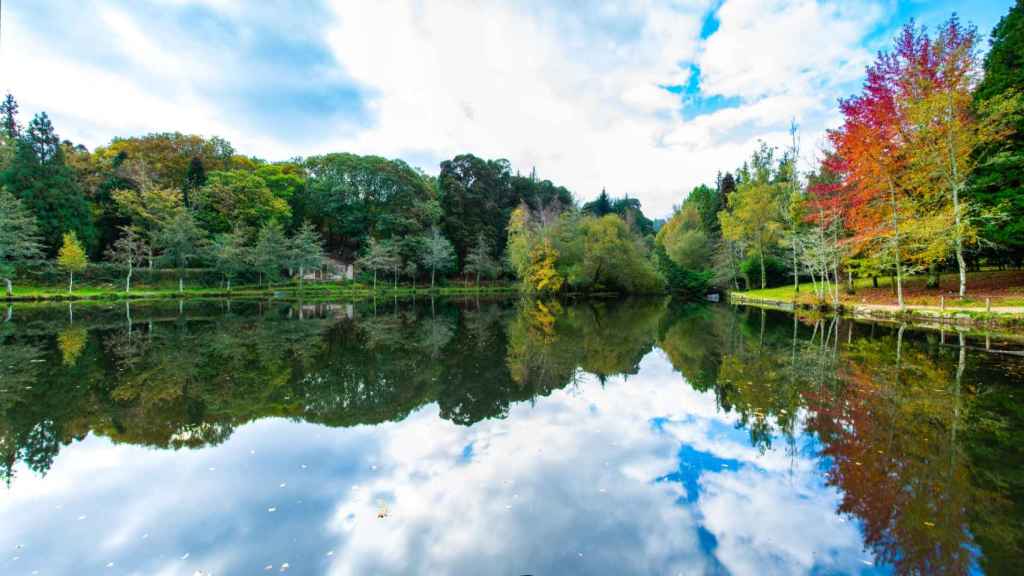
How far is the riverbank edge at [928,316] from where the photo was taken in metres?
15.1

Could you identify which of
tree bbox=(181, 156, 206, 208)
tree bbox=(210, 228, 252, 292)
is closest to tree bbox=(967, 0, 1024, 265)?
tree bbox=(210, 228, 252, 292)

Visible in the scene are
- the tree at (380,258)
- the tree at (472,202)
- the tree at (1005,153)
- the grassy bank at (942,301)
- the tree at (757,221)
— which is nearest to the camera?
the grassy bank at (942,301)

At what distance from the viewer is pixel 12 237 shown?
94.5ft

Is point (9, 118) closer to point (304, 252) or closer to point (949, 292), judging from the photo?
point (304, 252)

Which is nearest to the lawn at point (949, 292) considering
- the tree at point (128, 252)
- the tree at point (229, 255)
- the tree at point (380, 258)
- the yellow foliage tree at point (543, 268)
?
the yellow foliage tree at point (543, 268)

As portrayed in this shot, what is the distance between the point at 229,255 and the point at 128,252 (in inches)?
273

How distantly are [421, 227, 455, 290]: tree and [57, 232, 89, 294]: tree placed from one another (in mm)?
27438

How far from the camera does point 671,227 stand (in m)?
68.2

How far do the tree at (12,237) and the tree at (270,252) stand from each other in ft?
44.9

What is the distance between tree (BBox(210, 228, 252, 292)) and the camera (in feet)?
124

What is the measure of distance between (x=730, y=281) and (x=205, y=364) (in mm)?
47411

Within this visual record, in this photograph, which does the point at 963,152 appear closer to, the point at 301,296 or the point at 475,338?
the point at 475,338

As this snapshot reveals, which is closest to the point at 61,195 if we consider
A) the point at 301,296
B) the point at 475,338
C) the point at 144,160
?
the point at 144,160

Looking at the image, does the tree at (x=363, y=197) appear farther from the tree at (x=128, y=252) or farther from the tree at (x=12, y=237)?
the tree at (x=12, y=237)
